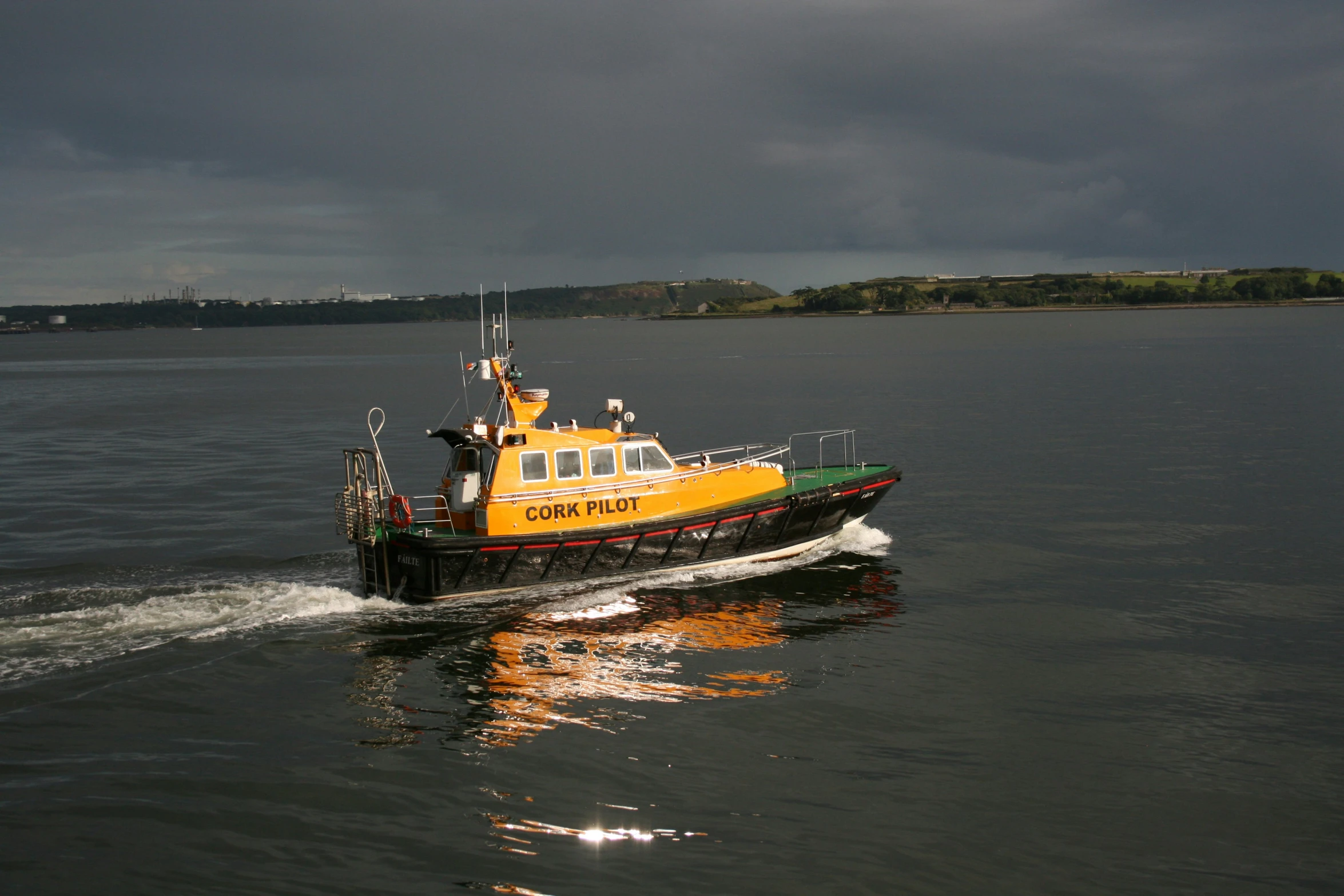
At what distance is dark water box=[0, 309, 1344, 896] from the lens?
9.58m

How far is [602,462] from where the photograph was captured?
18.1 meters

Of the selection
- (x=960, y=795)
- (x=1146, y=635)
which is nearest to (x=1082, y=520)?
(x=1146, y=635)

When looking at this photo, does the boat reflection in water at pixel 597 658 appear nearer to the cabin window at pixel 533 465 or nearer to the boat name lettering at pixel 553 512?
the boat name lettering at pixel 553 512

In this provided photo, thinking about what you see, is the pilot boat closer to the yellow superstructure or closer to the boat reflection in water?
the yellow superstructure

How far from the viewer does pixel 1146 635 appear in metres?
15.2

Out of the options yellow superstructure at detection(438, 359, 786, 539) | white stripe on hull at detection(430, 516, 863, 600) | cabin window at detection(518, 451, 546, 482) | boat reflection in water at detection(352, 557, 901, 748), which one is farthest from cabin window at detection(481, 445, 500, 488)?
boat reflection in water at detection(352, 557, 901, 748)

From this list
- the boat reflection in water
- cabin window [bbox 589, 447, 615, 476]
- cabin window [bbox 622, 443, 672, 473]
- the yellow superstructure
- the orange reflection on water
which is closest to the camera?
the boat reflection in water

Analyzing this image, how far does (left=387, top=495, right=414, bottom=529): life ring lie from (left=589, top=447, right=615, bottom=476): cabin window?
3.19 metres

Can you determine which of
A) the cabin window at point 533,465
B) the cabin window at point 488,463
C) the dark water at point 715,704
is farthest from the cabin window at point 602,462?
the dark water at point 715,704

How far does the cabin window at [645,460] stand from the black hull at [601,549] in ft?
3.30

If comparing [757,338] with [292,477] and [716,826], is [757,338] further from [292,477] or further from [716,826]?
[716,826]

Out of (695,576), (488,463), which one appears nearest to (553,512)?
(488,463)

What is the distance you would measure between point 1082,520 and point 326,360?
87688 millimetres

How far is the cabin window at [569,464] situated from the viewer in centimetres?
1773
